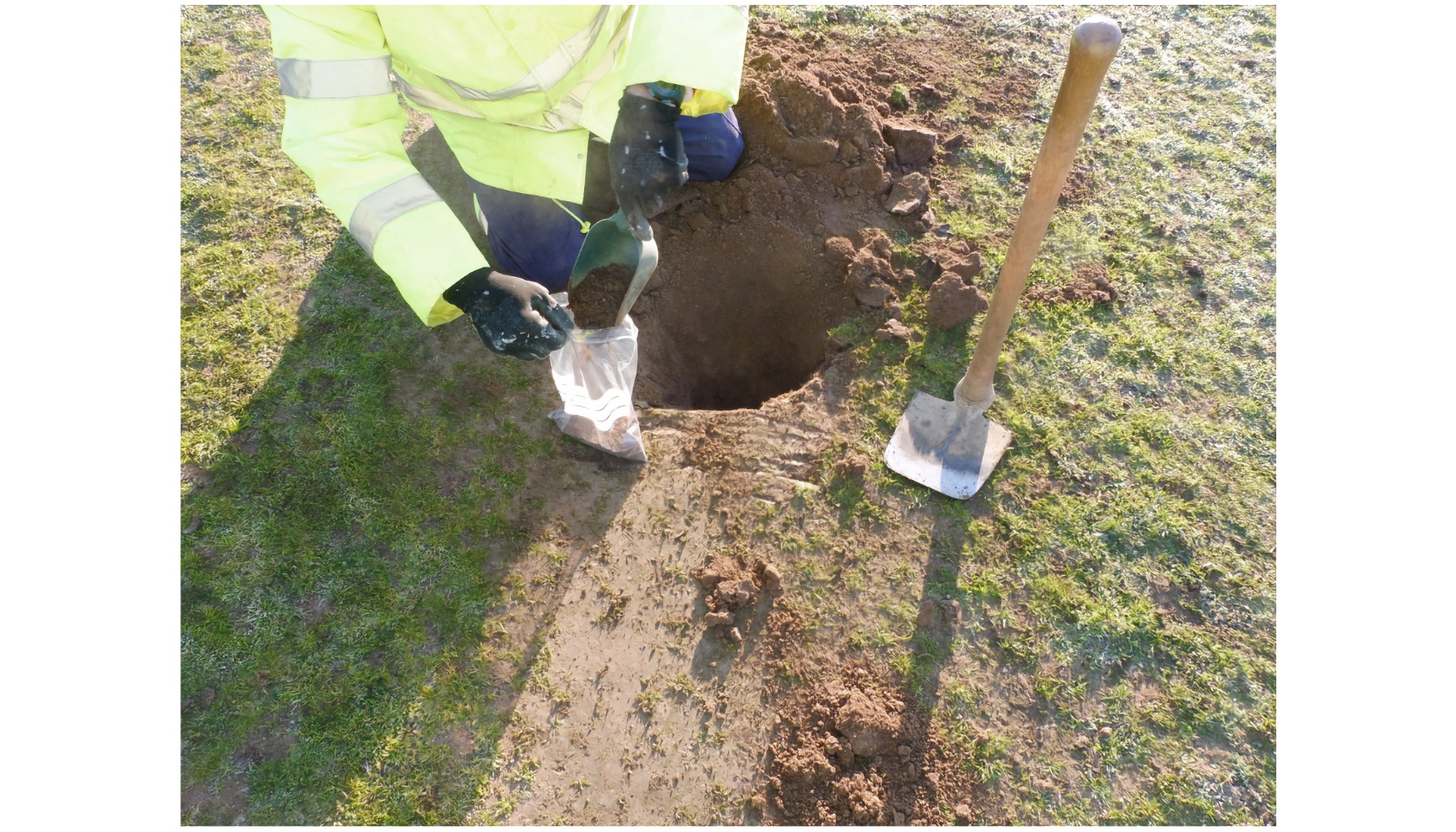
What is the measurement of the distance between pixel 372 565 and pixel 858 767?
201 cm

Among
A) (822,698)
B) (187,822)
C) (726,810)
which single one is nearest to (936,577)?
(822,698)

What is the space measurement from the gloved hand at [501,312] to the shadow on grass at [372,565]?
88 cm

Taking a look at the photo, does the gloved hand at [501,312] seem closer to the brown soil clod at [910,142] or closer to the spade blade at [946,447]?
the spade blade at [946,447]

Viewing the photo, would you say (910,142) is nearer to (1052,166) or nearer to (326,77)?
(1052,166)

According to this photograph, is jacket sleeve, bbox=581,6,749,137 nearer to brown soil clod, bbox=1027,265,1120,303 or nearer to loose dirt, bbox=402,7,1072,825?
loose dirt, bbox=402,7,1072,825

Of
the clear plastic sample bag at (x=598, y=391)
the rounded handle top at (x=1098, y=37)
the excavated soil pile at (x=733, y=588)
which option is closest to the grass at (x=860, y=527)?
the excavated soil pile at (x=733, y=588)

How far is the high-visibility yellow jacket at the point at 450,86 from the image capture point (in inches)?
81.5

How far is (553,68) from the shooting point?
2.41 meters

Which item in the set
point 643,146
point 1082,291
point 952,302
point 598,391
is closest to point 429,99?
point 643,146

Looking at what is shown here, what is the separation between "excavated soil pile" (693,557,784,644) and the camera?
272 cm

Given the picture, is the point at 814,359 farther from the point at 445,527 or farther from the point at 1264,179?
the point at 1264,179

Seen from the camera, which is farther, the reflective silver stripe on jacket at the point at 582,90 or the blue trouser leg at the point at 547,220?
the blue trouser leg at the point at 547,220

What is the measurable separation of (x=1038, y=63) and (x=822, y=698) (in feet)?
12.7

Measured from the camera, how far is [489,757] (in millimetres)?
2562
